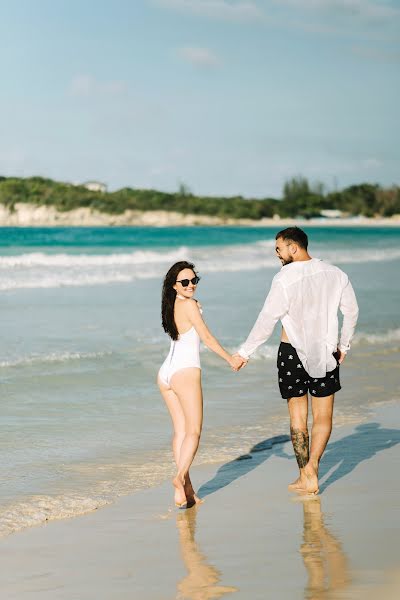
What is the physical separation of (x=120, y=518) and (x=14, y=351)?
7.04 meters

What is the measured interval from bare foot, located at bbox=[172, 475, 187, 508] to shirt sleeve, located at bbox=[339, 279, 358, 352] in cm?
127

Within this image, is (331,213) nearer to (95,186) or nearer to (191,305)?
(95,186)

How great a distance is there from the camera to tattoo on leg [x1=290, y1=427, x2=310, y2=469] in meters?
5.78

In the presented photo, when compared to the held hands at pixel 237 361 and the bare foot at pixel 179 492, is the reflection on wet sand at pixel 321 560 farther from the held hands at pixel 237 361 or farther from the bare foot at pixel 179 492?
the held hands at pixel 237 361

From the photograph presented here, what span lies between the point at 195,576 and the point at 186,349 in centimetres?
158

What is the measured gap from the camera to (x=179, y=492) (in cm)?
530

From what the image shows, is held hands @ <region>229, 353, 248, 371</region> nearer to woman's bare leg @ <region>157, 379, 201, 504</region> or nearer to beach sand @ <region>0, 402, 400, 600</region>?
woman's bare leg @ <region>157, 379, 201, 504</region>

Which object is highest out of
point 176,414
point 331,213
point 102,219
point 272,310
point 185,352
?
point 331,213

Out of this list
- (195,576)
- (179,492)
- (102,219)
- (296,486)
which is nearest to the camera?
(195,576)

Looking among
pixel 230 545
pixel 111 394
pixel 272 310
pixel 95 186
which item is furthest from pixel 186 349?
pixel 95 186

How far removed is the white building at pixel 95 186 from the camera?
496 ft

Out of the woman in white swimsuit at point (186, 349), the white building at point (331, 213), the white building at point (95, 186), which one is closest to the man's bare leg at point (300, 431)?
the woman in white swimsuit at point (186, 349)

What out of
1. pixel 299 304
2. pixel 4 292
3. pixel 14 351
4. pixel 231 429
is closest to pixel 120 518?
pixel 299 304

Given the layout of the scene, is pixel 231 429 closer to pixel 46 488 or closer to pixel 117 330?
pixel 46 488
